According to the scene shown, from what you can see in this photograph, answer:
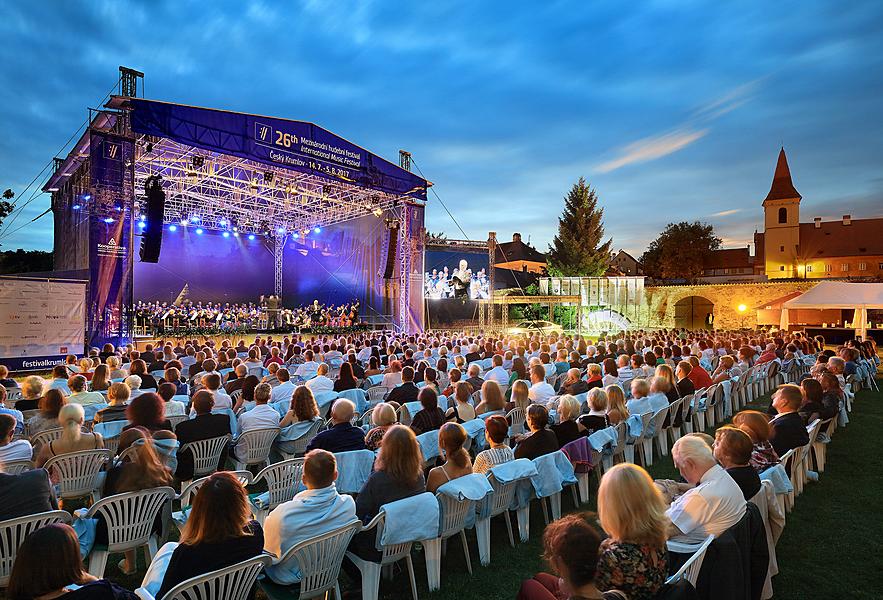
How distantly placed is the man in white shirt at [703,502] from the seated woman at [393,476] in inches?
57.4

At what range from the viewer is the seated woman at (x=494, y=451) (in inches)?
143

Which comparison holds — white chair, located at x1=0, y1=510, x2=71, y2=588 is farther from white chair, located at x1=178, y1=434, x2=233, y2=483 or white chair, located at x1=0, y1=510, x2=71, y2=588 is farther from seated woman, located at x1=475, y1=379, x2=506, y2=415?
seated woman, located at x1=475, y1=379, x2=506, y2=415

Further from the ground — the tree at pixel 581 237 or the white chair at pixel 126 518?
the tree at pixel 581 237

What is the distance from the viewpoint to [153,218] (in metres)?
12.3

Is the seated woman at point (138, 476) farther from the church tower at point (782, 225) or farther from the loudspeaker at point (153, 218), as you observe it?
the church tower at point (782, 225)

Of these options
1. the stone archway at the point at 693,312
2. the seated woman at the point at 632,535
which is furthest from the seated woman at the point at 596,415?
the stone archway at the point at 693,312

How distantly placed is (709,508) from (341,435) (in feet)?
8.75

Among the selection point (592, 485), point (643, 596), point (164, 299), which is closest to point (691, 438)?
point (643, 596)

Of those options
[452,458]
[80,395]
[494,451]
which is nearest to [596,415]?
[494,451]

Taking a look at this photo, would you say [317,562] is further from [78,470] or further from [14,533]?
[78,470]

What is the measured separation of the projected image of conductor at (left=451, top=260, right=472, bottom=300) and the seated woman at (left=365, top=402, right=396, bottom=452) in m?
20.3

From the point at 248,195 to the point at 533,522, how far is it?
55.0ft

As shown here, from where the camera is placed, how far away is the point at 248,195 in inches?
707

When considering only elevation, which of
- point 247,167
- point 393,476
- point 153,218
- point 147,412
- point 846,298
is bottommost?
point 393,476
